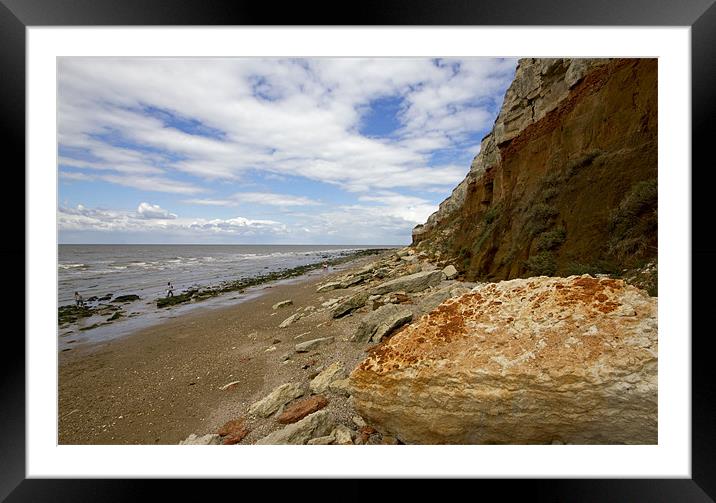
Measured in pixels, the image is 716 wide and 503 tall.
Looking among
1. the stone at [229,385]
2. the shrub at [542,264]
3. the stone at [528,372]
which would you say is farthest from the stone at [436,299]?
the stone at [229,385]

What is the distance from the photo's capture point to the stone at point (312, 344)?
16.2 feet

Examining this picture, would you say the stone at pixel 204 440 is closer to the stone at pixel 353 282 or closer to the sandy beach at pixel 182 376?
the sandy beach at pixel 182 376

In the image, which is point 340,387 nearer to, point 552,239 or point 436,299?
point 436,299

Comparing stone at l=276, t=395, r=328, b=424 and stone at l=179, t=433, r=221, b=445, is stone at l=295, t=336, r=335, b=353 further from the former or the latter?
stone at l=179, t=433, r=221, b=445

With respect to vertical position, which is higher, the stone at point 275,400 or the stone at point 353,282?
the stone at point 353,282

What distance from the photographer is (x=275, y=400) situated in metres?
3.50

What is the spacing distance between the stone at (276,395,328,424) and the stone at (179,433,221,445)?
2.44 ft

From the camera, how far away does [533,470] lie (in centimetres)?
245

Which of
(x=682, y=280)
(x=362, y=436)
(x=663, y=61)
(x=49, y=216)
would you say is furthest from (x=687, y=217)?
(x=49, y=216)

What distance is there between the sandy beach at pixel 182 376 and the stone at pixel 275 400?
6.5 inches

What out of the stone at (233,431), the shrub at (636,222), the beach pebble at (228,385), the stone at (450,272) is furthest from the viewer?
the stone at (450,272)

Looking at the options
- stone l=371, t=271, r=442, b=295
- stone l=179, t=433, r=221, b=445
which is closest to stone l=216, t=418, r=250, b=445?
stone l=179, t=433, r=221, b=445
